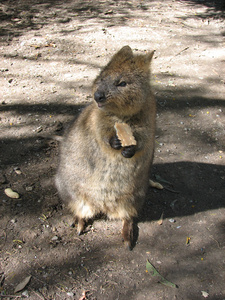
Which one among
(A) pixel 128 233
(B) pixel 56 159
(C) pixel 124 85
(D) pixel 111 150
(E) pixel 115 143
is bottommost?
(A) pixel 128 233

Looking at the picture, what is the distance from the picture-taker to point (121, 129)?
2.29m

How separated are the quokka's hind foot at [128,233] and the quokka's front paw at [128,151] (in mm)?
804

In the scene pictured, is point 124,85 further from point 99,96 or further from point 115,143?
point 115,143

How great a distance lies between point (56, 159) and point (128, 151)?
1418mm

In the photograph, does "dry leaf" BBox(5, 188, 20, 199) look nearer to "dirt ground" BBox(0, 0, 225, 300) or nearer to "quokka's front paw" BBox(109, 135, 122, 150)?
"dirt ground" BBox(0, 0, 225, 300)

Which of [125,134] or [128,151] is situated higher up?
[125,134]

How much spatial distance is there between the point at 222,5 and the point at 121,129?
7395 mm

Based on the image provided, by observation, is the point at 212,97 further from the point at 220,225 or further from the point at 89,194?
the point at 89,194

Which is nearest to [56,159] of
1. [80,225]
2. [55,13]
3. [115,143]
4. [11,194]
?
[11,194]

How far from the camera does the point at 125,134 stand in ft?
7.47

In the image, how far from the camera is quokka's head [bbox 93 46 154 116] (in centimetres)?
219

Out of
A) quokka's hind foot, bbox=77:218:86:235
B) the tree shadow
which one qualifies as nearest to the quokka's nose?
quokka's hind foot, bbox=77:218:86:235

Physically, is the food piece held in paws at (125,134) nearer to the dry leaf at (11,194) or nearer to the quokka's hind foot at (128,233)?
the quokka's hind foot at (128,233)

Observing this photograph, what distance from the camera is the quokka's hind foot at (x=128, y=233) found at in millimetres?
2637
